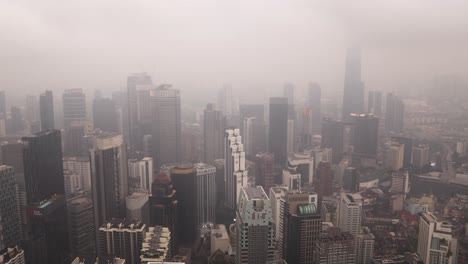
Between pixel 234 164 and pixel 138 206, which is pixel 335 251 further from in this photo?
pixel 234 164

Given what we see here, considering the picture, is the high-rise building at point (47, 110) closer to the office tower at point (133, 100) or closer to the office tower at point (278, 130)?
the office tower at point (133, 100)

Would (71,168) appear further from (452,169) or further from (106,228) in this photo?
(452,169)

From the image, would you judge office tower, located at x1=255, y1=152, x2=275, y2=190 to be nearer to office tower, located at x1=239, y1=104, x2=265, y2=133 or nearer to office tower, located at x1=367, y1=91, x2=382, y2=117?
office tower, located at x1=239, y1=104, x2=265, y2=133

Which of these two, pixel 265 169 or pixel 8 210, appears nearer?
pixel 8 210

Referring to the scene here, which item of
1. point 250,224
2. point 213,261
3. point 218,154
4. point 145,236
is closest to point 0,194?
point 145,236

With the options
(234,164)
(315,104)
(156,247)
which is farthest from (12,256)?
(315,104)

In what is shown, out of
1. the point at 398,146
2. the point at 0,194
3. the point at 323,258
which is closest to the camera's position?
the point at 323,258
